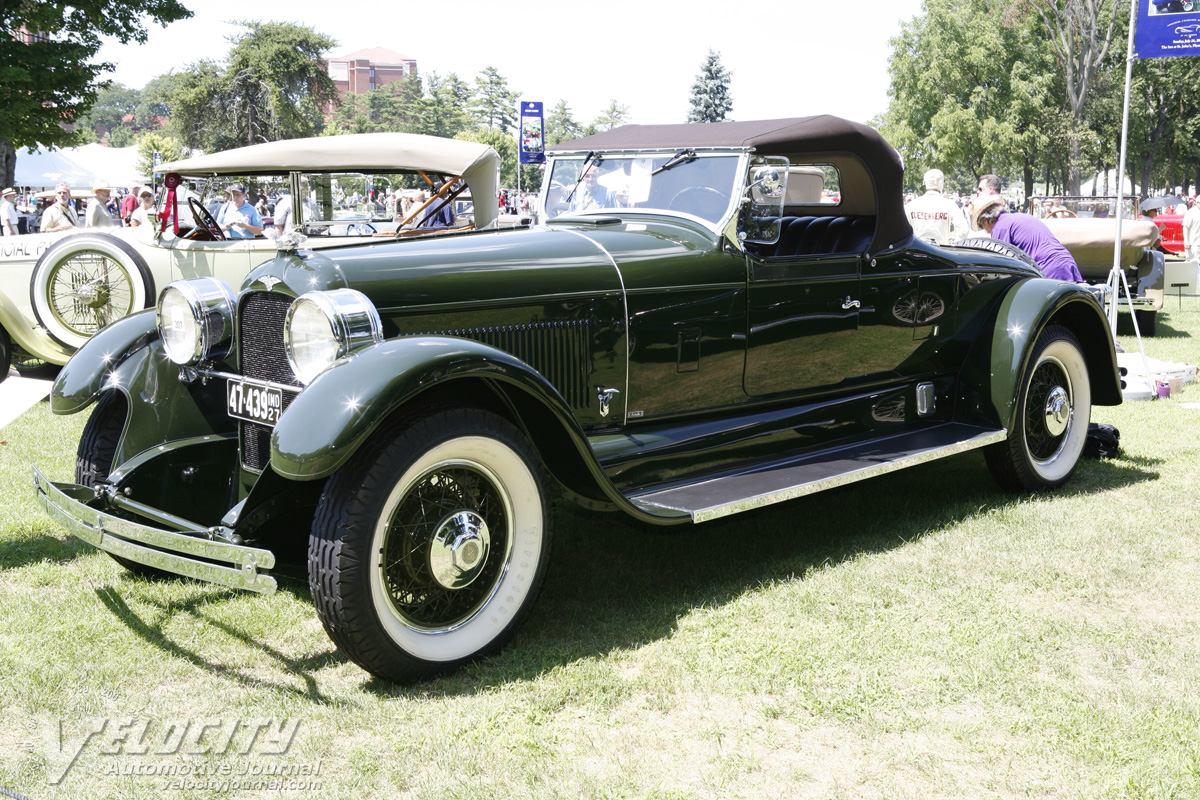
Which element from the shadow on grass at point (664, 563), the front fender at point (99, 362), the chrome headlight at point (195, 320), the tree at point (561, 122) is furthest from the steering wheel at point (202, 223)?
the tree at point (561, 122)

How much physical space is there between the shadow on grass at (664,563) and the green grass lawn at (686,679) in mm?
18

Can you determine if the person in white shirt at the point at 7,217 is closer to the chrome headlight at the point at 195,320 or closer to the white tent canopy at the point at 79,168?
the chrome headlight at the point at 195,320

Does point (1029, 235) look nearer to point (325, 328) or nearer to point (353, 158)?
point (353, 158)

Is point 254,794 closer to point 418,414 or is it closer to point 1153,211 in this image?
point 418,414

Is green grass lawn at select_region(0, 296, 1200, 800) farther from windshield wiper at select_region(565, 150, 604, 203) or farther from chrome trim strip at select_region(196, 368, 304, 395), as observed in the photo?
windshield wiper at select_region(565, 150, 604, 203)

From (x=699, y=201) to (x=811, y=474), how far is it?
1.31 m

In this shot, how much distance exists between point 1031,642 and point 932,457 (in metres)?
1.25

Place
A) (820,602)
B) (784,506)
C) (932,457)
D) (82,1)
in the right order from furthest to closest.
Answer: (82,1), (784,506), (932,457), (820,602)

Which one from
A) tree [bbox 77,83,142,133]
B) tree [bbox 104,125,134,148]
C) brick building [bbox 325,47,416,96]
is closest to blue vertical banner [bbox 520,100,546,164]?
tree [bbox 104,125,134,148]

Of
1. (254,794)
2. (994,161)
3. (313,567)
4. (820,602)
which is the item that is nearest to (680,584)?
(820,602)

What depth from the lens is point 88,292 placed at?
8031 mm

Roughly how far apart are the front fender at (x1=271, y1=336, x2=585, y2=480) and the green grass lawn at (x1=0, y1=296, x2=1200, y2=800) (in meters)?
0.81

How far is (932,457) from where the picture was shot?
4.51 metres

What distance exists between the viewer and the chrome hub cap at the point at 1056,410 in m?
5.24
